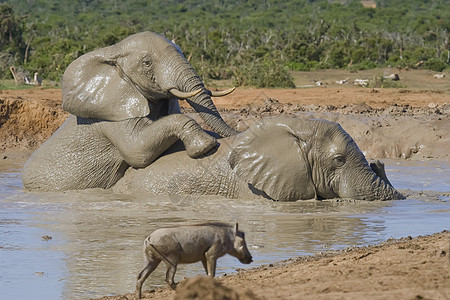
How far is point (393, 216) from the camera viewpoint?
27.8 ft

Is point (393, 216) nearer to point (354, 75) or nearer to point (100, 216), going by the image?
point (100, 216)

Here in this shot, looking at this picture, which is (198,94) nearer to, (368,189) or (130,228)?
(130,228)

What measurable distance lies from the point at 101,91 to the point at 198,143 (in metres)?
1.22

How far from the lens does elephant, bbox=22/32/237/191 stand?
9039 mm

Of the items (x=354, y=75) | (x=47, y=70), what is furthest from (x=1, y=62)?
(x=354, y=75)

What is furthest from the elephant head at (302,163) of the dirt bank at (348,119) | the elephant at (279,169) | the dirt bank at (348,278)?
the dirt bank at (348,119)

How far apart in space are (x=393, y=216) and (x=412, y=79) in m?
15.1

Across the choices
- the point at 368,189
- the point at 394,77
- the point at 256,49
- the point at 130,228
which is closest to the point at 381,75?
the point at 394,77

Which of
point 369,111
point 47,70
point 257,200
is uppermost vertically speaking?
point 257,200

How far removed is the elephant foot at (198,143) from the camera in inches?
359

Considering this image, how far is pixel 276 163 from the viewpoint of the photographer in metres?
8.94

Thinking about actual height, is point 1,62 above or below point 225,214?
below

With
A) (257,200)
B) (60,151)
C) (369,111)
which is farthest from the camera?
(369,111)

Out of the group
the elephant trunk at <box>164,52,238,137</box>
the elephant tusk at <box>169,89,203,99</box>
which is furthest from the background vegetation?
the elephant tusk at <box>169,89,203,99</box>
